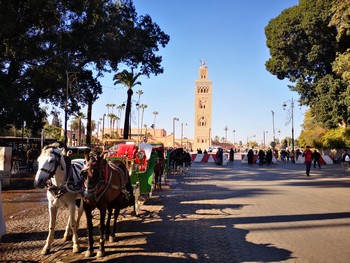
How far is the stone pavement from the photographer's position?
6230 mm

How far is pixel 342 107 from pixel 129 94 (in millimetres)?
20252

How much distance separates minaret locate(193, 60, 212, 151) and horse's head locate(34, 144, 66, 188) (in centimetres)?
11601

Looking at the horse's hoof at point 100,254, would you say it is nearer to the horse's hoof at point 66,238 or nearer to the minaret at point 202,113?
the horse's hoof at point 66,238

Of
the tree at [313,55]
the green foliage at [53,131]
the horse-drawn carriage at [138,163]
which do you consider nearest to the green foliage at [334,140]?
the tree at [313,55]

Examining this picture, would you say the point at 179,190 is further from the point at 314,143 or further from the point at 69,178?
the point at 314,143

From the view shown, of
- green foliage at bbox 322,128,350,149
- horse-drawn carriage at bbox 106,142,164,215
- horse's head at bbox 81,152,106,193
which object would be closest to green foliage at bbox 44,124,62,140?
green foliage at bbox 322,128,350,149

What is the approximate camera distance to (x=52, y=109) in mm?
33750

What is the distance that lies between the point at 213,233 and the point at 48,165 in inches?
152

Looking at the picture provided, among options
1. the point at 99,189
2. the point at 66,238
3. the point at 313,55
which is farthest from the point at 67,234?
the point at 313,55

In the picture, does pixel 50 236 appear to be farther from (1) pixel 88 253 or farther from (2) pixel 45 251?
(1) pixel 88 253

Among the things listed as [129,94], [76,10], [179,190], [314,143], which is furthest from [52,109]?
[314,143]

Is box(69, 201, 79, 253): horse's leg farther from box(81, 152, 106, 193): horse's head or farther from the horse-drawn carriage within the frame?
the horse-drawn carriage

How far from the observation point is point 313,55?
115 ft

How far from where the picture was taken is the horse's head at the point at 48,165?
576 centimetres
